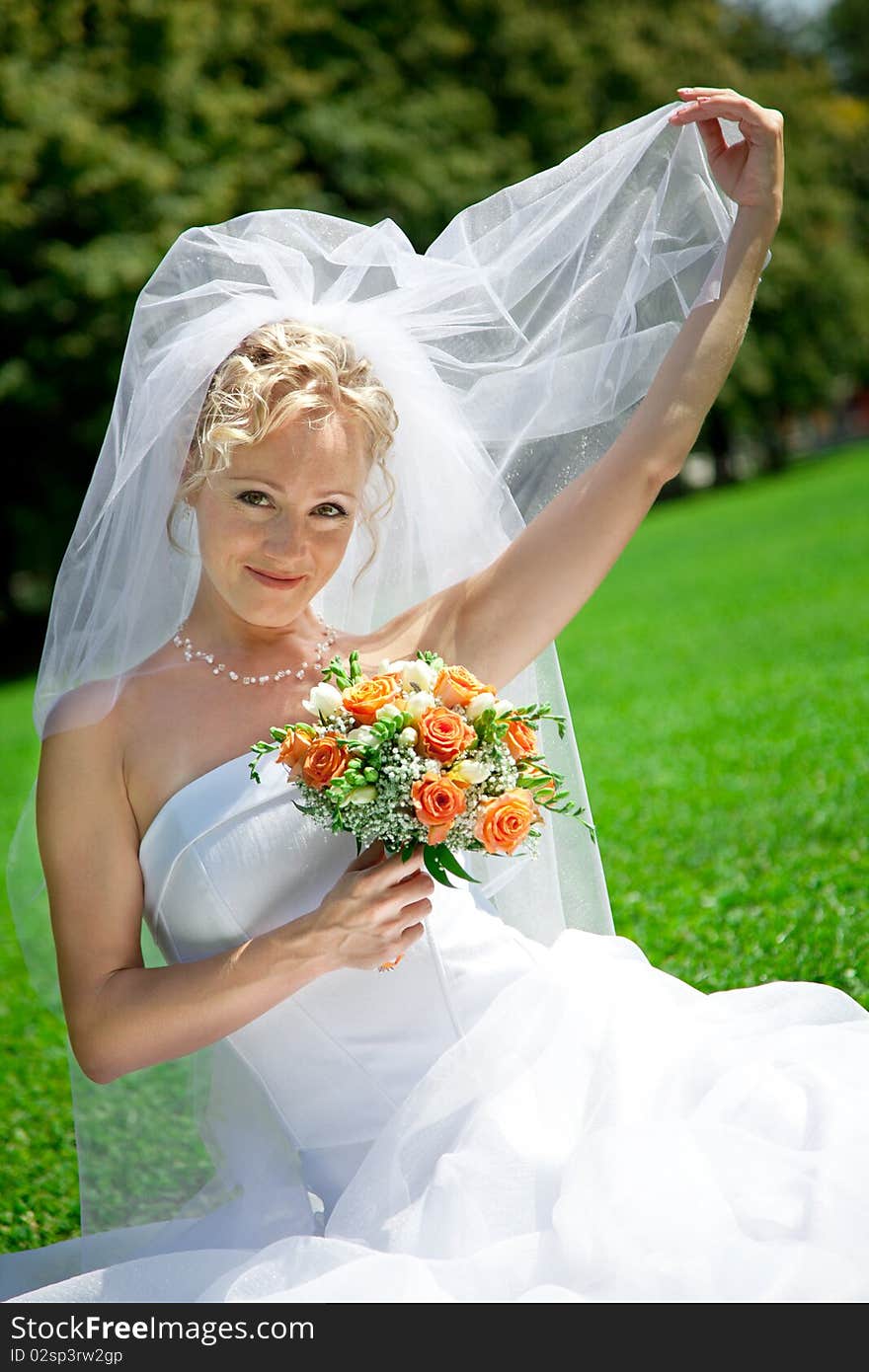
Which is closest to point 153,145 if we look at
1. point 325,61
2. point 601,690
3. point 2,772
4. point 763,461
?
point 325,61

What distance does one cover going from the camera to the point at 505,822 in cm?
255

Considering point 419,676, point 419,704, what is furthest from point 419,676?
point 419,704

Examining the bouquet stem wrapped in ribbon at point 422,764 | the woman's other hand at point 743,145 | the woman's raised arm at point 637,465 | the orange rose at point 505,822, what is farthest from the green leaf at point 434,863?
the woman's other hand at point 743,145

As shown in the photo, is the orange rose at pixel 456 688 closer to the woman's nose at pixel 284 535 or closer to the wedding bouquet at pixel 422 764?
the wedding bouquet at pixel 422 764

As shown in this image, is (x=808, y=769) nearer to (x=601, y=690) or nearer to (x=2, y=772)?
(x=601, y=690)

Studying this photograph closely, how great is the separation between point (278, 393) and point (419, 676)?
0.75 metres

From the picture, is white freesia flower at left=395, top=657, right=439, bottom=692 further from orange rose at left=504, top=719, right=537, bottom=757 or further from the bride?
the bride

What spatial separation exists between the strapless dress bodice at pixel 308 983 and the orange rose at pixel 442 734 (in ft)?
1.53

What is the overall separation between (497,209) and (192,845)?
195 centimetres

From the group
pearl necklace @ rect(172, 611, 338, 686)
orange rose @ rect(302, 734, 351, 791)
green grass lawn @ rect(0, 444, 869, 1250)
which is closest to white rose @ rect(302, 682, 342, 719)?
orange rose @ rect(302, 734, 351, 791)

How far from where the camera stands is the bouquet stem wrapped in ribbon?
2.55 metres

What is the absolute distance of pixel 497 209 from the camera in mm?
3689

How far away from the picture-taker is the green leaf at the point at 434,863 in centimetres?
267

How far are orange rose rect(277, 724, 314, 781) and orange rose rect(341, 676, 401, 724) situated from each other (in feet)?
0.33
